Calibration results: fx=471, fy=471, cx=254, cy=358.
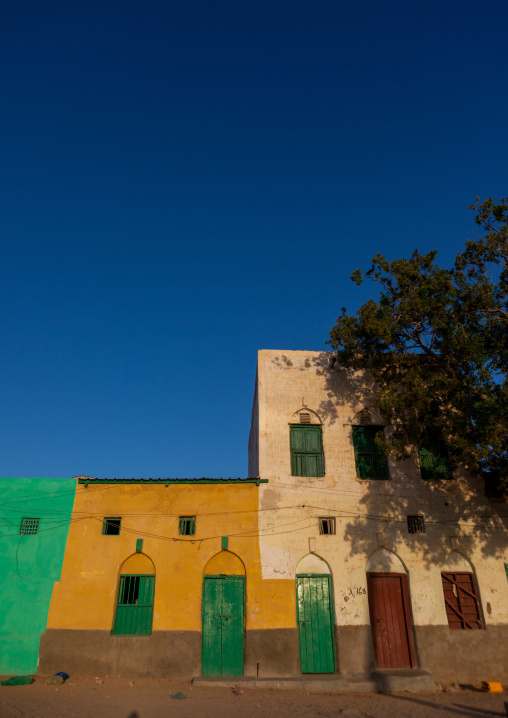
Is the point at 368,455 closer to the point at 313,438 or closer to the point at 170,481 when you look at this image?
the point at 313,438

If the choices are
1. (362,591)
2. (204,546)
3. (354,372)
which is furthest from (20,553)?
(354,372)

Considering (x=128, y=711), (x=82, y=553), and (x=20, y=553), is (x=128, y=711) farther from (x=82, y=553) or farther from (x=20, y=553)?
(x=20, y=553)

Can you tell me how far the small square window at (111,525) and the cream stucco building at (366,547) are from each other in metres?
4.19

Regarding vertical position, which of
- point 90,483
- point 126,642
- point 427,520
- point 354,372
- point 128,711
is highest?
point 354,372

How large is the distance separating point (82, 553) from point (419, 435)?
33.8 feet

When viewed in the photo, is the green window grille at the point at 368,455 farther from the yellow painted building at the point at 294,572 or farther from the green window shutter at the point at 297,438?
the green window shutter at the point at 297,438

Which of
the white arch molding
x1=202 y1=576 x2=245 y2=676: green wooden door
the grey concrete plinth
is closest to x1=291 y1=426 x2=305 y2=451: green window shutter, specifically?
the white arch molding

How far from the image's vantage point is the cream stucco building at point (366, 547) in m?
12.8

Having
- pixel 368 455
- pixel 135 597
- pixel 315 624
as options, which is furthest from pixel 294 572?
pixel 135 597

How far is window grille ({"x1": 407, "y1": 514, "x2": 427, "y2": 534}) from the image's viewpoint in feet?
46.3

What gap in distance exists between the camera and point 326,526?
13.9m

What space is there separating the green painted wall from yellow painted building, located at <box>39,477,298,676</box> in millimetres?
284

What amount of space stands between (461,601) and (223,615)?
681cm

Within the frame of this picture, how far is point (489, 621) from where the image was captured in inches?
521
